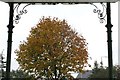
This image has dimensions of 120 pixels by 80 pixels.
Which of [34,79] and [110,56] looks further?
[34,79]

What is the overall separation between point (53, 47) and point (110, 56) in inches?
570

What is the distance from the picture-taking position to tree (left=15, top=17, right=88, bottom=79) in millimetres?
21125

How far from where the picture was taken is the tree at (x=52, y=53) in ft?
69.3

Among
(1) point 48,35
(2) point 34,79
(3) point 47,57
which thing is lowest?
(2) point 34,79

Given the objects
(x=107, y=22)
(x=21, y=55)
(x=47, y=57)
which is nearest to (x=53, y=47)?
(x=47, y=57)

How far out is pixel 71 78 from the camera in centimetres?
2233

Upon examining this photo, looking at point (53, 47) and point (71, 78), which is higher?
point (53, 47)

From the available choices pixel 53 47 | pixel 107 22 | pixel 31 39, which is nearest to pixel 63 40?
pixel 53 47

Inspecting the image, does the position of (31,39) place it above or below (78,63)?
above

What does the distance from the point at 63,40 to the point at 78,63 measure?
5.98 feet

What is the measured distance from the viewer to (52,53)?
2105 cm

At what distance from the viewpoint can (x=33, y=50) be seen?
2159cm

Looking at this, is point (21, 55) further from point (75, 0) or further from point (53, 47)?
point (75, 0)

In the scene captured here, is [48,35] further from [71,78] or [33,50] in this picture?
[71,78]
